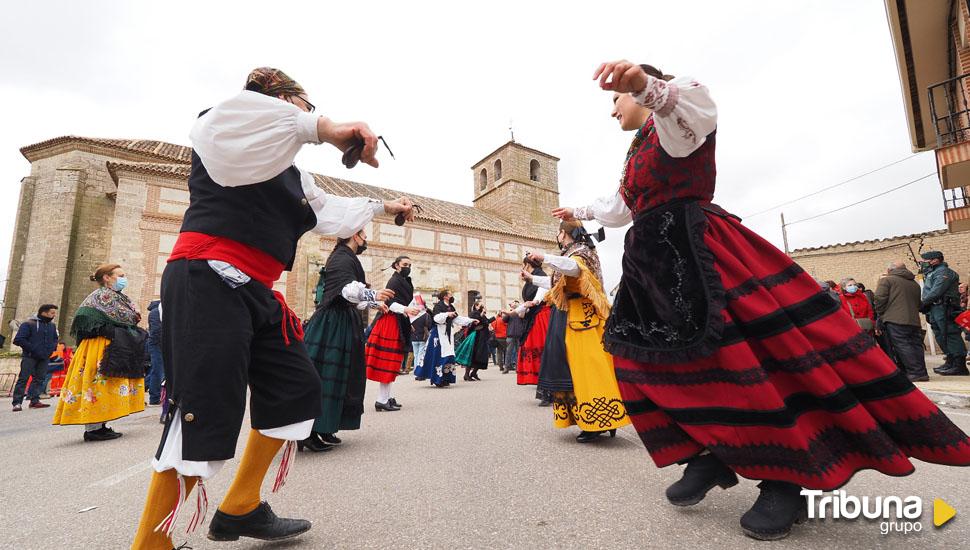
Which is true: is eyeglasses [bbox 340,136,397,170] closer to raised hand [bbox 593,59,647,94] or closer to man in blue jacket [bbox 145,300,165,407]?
raised hand [bbox 593,59,647,94]

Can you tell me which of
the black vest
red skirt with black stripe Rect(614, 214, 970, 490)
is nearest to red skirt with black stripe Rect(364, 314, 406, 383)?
the black vest

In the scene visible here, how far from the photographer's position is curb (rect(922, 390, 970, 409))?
175 inches

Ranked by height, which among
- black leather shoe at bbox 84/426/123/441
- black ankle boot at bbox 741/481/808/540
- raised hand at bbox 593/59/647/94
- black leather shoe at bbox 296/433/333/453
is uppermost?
raised hand at bbox 593/59/647/94

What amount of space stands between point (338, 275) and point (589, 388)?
7.22ft

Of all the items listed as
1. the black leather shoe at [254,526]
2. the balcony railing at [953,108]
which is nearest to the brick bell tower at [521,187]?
the balcony railing at [953,108]

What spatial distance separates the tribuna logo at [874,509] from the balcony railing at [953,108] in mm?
9900

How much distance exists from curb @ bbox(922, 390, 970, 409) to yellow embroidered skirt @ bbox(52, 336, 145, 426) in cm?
812

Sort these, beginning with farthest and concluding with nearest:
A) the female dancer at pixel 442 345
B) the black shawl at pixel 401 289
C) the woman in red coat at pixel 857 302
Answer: the female dancer at pixel 442 345 < the woman in red coat at pixel 857 302 < the black shawl at pixel 401 289

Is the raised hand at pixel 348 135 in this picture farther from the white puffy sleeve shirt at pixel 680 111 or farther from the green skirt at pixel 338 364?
the green skirt at pixel 338 364

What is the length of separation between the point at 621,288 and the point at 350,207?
58.8 inches

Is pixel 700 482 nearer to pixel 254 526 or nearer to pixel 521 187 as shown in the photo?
pixel 254 526

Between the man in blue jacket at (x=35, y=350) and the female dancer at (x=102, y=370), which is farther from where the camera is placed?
the man in blue jacket at (x=35, y=350)

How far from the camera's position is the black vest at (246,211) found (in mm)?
1585

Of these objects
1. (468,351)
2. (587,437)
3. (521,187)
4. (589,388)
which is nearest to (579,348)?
(589,388)
